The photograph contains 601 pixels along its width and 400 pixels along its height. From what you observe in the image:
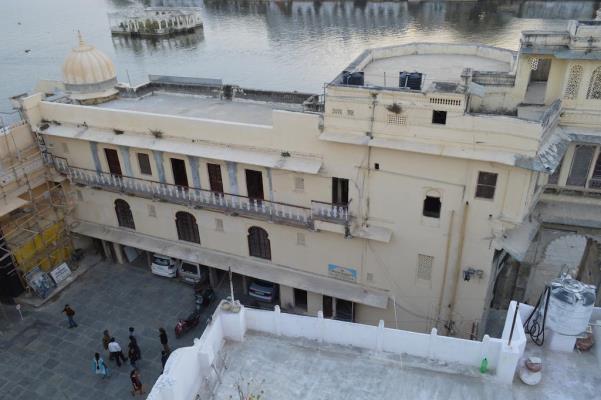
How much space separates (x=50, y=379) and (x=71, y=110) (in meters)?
12.5

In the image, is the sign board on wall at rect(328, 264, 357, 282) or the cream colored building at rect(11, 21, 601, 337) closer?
the cream colored building at rect(11, 21, 601, 337)

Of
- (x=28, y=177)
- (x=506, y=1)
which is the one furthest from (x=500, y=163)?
(x=506, y=1)

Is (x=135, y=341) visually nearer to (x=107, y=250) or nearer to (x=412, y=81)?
(x=107, y=250)

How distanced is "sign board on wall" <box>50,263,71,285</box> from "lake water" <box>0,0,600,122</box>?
30869mm

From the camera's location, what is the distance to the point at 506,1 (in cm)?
9475

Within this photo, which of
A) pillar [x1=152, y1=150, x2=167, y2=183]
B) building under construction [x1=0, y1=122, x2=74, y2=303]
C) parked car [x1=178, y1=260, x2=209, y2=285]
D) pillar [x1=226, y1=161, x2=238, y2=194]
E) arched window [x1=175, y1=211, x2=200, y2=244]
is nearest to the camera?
pillar [x1=226, y1=161, x2=238, y2=194]

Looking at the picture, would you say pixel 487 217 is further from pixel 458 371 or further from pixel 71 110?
pixel 71 110

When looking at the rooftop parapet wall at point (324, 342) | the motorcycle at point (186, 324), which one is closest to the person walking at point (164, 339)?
the motorcycle at point (186, 324)

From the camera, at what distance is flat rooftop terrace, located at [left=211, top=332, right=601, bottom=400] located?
11844 millimetres

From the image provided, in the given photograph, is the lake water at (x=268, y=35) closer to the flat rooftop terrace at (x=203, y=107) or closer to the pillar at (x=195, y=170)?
the flat rooftop terrace at (x=203, y=107)

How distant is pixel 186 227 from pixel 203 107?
20.3ft

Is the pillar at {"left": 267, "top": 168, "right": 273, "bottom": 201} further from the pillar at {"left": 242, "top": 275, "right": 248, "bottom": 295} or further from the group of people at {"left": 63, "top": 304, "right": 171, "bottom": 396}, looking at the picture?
the group of people at {"left": 63, "top": 304, "right": 171, "bottom": 396}

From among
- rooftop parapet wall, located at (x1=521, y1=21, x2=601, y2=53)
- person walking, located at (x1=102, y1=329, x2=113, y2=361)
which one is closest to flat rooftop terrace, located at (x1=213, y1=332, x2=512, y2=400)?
person walking, located at (x1=102, y1=329, x2=113, y2=361)

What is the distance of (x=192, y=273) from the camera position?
26547 mm
